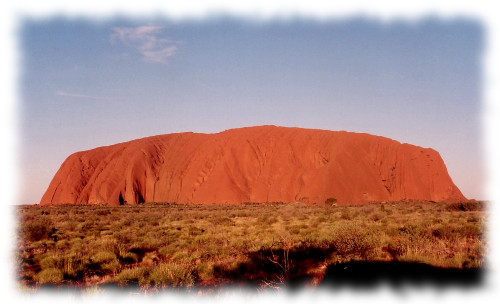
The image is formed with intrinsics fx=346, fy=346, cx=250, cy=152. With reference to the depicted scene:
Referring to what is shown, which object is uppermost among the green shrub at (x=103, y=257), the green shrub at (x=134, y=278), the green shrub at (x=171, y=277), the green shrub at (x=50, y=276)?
the green shrub at (x=171, y=277)

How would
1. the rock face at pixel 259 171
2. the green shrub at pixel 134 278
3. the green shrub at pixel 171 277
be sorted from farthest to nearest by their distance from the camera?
1. the rock face at pixel 259 171
2. the green shrub at pixel 134 278
3. the green shrub at pixel 171 277

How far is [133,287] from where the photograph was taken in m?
6.59

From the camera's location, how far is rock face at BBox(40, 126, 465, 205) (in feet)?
173

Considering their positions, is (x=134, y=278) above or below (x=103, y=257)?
above

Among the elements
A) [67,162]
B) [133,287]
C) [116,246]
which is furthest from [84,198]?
[133,287]

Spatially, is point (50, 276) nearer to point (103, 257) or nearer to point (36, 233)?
point (103, 257)

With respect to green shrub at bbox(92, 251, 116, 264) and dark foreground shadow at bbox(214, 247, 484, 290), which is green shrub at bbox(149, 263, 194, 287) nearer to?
dark foreground shadow at bbox(214, 247, 484, 290)

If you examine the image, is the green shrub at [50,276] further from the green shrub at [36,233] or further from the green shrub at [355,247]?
the green shrub at [36,233]

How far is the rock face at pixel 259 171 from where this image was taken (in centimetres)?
5272

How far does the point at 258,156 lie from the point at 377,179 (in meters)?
19.9

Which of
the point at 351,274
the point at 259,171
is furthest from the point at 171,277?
the point at 259,171

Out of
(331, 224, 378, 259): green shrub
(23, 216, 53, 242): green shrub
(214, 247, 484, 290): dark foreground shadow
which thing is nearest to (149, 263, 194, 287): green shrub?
(214, 247, 484, 290): dark foreground shadow

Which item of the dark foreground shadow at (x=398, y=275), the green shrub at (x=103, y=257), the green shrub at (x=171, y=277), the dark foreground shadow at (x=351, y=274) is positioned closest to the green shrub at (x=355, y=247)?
the dark foreground shadow at (x=351, y=274)

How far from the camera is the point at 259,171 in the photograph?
58.7 meters
